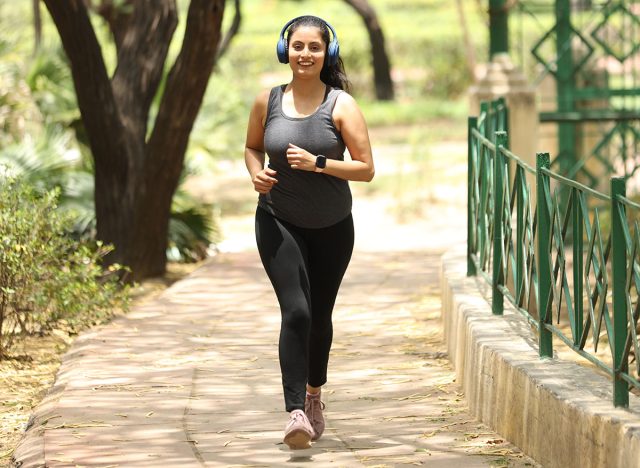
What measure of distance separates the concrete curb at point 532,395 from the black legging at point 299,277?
86 centimetres

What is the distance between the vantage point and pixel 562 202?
44.0ft

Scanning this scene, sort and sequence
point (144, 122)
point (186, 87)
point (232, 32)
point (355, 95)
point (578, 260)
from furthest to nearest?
point (355, 95) < point (232, 32) < point (144, 122) < point (186, 87) < point (578, 260)

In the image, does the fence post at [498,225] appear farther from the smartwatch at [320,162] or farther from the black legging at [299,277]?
the smartwatch at [320,162]

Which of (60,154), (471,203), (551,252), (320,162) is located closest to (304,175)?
(320,162)

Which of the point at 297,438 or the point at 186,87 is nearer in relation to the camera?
the point at 297,438

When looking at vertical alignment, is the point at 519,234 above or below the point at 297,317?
above

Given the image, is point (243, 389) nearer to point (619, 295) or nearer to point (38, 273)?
point (38, 273)

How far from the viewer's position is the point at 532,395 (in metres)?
5.50

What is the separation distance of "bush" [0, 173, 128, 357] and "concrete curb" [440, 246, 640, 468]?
2.37 meters

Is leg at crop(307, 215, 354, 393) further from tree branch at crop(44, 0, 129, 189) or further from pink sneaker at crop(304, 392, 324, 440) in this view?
tree branch at crop(44, 0, 129, 189)

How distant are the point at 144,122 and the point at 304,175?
5.60 m

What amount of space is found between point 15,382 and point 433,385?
2386 millimetres

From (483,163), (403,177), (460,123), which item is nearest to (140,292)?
(483,163)

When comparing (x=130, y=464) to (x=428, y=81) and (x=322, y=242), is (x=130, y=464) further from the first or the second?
(x=428, y=81)
